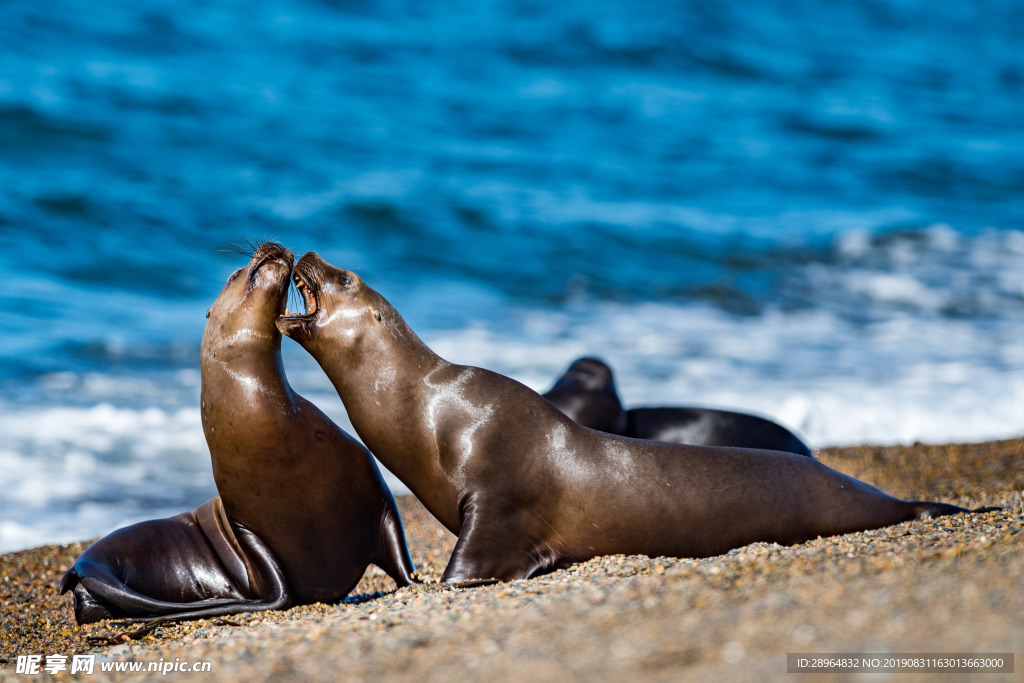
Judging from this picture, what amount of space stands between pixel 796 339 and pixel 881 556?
997cm

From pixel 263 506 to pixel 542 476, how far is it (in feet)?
4.23

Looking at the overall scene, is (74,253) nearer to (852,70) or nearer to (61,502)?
(61,502)

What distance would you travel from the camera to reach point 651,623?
3133 mm

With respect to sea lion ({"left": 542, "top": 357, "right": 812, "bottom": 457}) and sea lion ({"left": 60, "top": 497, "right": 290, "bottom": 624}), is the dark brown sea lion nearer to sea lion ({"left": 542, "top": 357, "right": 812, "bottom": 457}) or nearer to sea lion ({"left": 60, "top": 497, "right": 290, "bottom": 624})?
sea lion ({"left": 60, "top": 497, "right": 290, "bottom": 624})

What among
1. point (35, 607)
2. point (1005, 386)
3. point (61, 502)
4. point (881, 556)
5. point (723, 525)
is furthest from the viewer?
point (1005, 386)

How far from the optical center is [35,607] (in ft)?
18.7

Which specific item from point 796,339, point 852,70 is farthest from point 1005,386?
point 852,70

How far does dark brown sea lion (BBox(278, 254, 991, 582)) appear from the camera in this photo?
5.09m

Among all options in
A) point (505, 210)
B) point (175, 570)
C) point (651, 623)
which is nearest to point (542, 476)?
point (175, 570)

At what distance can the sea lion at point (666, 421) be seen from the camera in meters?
7.79

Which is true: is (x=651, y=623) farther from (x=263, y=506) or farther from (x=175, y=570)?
(x=175, y=570)

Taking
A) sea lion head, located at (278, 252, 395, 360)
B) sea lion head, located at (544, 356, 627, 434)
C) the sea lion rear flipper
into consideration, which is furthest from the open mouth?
sea lion head, located at (544, 356, 627, 434)

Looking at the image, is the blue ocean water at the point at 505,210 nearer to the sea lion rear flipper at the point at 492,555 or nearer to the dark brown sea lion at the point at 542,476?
the dark brown sea lion at the point at 542,476

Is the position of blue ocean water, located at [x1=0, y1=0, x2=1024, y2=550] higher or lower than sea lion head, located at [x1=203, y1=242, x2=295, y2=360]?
higher
